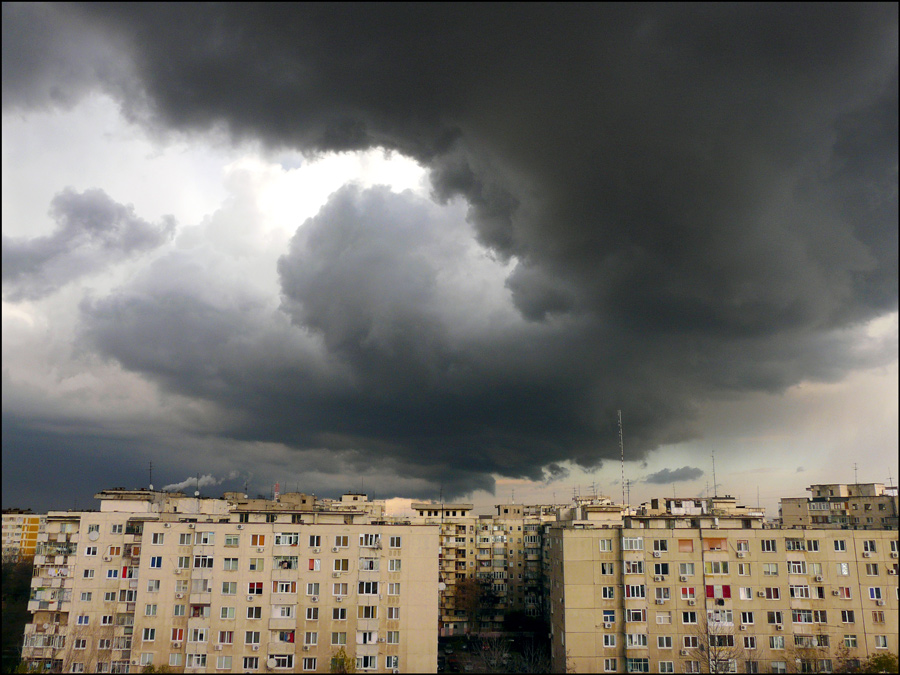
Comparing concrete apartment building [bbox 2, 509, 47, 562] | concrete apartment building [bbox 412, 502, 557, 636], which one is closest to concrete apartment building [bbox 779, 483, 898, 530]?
concrete apartment building [bbox 412, 502, 557, 636]

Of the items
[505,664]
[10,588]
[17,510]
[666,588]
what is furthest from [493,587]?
[17,510]

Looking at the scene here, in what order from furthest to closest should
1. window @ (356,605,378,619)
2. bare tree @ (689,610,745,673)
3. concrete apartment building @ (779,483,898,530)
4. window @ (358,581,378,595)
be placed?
concrete apartment building @ (779,483,898,530)
window @ (358,581,378,595)
window @ (356,605,378,619)
bare tree @ (689,610,745,673)

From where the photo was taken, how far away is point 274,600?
180ft

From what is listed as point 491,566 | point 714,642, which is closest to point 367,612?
point 714,642

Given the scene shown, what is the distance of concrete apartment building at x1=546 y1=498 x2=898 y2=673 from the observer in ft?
181

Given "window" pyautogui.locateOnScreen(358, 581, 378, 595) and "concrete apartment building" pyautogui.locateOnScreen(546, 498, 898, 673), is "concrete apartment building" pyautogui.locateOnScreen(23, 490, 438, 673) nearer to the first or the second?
"window" pyautogui.locateOnScreen(358, 581, 378, 595)

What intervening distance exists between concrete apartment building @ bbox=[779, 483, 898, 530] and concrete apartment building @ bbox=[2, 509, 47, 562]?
171 metres

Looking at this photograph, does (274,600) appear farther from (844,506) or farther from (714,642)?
(844,506)

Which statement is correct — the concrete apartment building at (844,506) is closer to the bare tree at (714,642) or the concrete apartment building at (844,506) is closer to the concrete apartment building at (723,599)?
the concrete apartment building at (723,599)

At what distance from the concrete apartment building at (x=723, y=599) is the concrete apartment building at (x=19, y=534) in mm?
153163

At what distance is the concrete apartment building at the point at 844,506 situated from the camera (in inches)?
3952

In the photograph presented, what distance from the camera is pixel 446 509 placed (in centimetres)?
12875

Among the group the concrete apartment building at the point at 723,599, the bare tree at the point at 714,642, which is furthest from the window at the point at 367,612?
the bare tree at the point at 714,642

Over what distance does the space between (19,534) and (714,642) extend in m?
174
